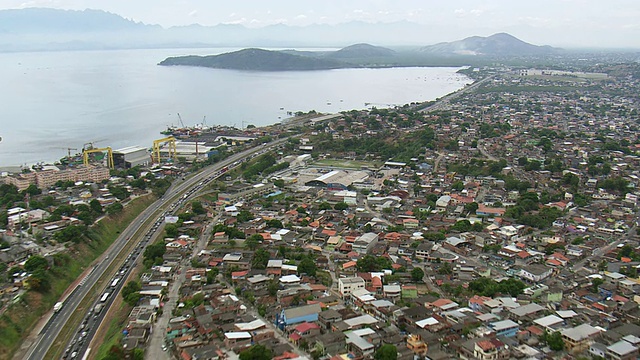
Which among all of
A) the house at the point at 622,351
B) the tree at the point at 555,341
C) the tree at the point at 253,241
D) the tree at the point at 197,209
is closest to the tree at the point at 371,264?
the tree at the point at 253,241

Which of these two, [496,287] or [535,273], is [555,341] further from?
[535,273]

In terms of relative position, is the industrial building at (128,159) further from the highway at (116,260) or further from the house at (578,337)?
the house at (578,337)

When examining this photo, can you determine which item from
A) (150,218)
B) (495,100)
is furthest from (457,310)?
(495,100)

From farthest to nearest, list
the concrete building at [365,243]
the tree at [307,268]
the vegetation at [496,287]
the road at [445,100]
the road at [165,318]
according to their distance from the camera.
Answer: the road at [445,100] → the concrete building at [365,243] → the tree at [307,268] → the vegetation at [496,287] → the road at [165,318]

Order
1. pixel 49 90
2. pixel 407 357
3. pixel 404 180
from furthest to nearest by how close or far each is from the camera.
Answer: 1. pixel 49 90
2. pixel 404 180
3. pixel 407 357

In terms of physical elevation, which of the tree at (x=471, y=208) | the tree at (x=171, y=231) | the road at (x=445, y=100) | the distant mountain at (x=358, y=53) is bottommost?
the tree at (x=171, y=231)

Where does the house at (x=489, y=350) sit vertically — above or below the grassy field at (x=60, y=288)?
above

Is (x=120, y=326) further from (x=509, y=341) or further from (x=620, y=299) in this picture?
(x=620, y=299)
